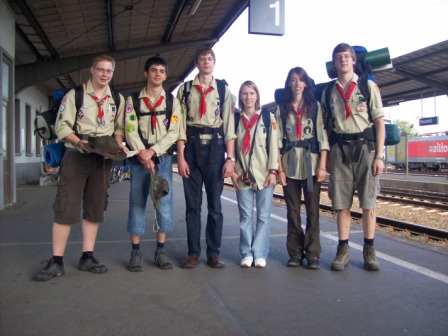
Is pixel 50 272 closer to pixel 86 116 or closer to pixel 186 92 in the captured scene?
pixel 86 116

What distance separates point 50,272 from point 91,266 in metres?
0.37

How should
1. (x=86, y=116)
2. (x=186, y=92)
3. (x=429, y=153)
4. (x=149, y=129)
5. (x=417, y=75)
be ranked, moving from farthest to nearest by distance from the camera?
1. (x=429, y=153)
2. (x=417, y=75)
3. (x=186, y=92)
4. (x=149, y=129)
5. (x=86, y=116)

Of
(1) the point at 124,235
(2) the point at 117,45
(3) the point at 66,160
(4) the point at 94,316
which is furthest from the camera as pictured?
(2) the point at 117,45

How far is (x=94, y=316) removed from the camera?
290 cm

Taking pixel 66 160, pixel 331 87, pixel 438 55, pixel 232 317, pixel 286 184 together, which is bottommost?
pixel 232 317

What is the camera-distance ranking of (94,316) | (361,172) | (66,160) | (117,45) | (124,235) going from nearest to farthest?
(94,316)
(66,160)
(361,172)
(124,235)
(117,45)

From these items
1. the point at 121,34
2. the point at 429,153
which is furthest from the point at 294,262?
the point at 429,153

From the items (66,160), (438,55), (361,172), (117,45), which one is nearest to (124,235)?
(66,160)

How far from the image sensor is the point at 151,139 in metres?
4.05

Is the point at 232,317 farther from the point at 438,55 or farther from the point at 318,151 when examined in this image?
the point at 438,55

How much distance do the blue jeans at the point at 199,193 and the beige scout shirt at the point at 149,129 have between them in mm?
288

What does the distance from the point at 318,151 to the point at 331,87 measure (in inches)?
27.0

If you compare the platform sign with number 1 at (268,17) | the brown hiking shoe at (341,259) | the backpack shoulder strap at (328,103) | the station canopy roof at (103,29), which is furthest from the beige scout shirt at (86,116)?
the platform sign with number 1 at (268,17)

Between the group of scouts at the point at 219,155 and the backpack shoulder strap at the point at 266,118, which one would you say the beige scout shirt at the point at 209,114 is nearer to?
the group of scouts at the point at 219,155
